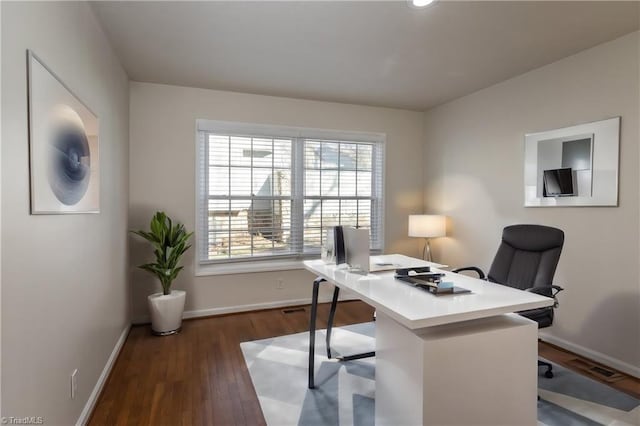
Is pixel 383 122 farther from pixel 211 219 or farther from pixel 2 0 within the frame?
pixel 2 0

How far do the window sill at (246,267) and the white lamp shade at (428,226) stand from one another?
59.7 inches

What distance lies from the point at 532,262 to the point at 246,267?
287 cm

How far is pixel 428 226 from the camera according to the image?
161 inches

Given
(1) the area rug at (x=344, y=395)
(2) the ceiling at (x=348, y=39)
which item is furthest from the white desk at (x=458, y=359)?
(2) the ceiling at (x=348, y=39)

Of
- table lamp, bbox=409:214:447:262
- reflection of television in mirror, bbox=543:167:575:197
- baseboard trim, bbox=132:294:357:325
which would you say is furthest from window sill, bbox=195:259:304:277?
reflection of television in mirror, bbox=543:167:575:197

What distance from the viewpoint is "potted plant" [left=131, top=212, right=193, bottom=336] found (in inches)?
128

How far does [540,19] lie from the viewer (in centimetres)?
233

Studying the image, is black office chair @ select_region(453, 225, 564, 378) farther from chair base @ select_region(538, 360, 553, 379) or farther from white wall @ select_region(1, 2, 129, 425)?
white wall @ select_region(1, 2, 129, 425)

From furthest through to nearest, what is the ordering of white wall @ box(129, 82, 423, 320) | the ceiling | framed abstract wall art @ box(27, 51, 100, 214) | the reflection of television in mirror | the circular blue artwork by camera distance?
white wall @ box(129, 82, 423, 320) < the reflection of television in mirror < the ceiling < the circular blue artwork < framed abstract wall art @ box(27, 51, 100, 214)

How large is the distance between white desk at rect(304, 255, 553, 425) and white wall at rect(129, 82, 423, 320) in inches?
99.4

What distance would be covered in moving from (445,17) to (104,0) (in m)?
2.22

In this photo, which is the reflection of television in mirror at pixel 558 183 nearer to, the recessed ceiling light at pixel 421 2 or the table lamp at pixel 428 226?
the table lamp at pixel 428 226

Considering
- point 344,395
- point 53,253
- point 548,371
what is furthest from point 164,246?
point 548,371

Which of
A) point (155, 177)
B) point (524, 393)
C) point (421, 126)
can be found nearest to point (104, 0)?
point (155, 177)
